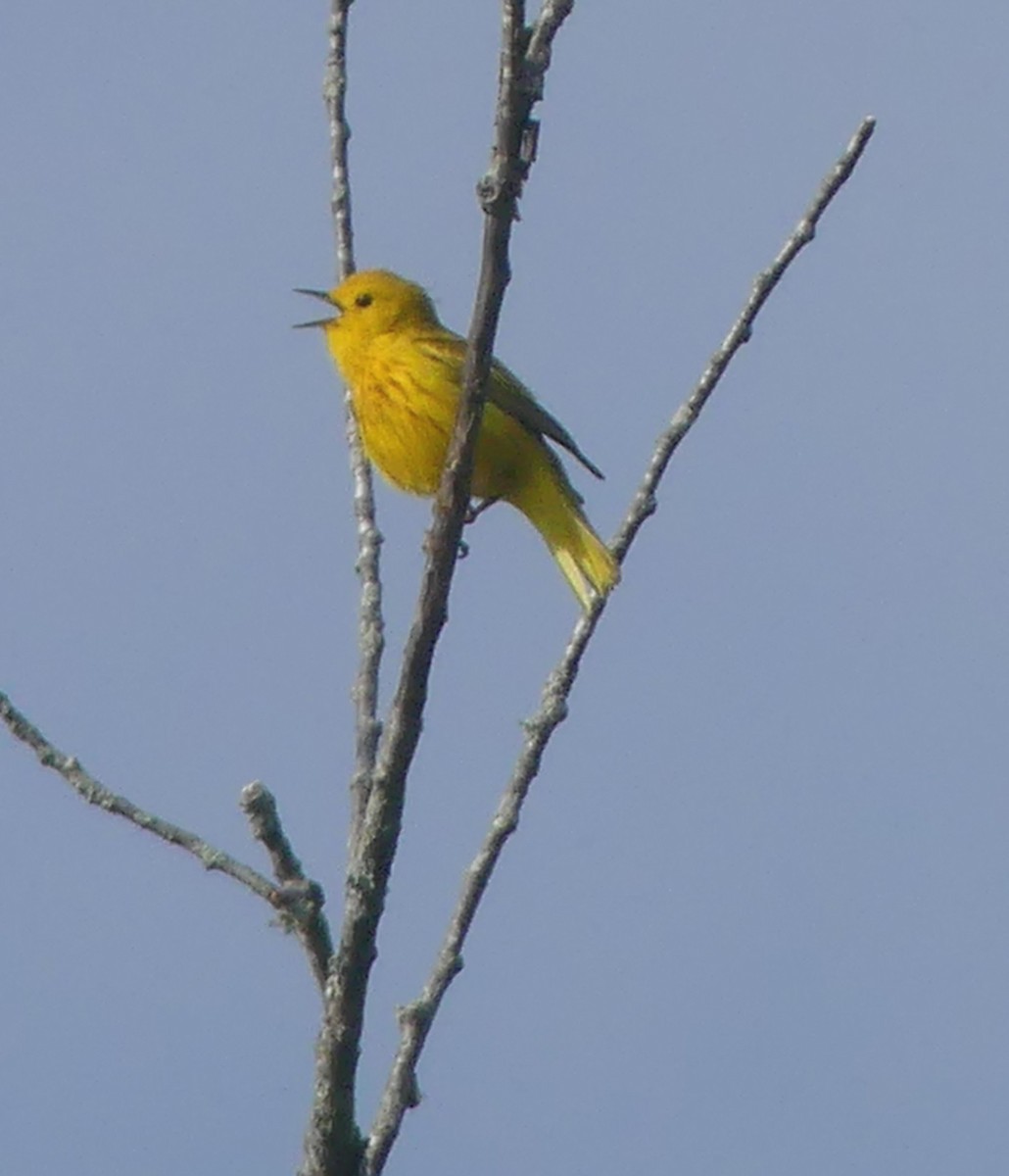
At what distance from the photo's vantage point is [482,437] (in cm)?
703

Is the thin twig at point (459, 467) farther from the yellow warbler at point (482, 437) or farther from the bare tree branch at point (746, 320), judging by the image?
the yellow warbler at point (482, 437)

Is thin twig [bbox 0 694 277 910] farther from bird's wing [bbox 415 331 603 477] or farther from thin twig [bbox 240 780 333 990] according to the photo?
bird's wing [bbox 415 331 603 477]

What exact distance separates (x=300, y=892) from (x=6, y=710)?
69 cm

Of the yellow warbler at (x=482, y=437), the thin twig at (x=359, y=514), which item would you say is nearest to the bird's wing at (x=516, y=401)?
the yellow warbler at (x=482, y=437)

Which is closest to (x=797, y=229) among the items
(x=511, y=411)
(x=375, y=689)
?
(x=375, y=689)

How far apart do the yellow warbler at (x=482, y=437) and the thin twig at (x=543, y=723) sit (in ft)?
9.60

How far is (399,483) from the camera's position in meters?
7.19

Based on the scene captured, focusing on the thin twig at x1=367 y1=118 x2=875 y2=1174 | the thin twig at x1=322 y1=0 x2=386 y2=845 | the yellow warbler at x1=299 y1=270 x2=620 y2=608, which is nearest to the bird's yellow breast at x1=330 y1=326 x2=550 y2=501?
the yellow warbler at x1=299 y1=270 x2=620 y2=608

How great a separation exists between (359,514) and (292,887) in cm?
145

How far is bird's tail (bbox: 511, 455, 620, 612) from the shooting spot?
22.6 ft

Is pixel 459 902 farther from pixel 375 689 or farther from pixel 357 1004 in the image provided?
pixel 375 689

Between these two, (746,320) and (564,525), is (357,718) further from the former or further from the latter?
(564,525)

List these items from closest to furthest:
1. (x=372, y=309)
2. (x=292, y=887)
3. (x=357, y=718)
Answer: (x=292, y=887), (x=357, y=718), (x=372, y=309)

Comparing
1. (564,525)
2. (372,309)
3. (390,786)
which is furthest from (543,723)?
(372,309)
